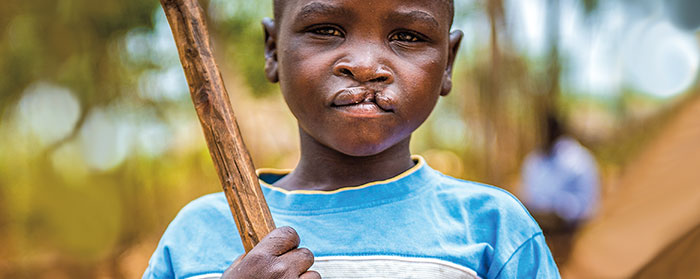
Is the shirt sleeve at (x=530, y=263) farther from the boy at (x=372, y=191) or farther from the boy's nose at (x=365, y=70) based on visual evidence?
the boy's nose at (x=365, y=70)

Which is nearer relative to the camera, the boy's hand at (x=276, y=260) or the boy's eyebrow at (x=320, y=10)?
the boy's hand at (x=276, y=260)

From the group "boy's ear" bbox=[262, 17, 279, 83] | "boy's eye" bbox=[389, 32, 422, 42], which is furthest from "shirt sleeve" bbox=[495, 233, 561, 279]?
"boy's ear" bbox=[262, 17, 279, 83]

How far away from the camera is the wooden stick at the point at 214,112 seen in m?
0.82

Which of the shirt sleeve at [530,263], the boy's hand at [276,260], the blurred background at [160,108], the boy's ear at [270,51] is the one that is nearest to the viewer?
the boy's hand at [276,260]

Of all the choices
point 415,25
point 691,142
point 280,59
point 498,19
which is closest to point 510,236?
point 415,25

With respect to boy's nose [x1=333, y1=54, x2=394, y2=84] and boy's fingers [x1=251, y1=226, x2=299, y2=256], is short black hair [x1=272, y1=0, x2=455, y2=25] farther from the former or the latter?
boy's fingers [x1=251, y1=226, x2=299, y2=256]

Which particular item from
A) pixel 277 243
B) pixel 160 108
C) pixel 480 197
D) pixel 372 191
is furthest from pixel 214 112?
pixel 160 108

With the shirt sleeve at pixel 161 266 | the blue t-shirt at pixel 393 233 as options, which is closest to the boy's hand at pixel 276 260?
the blue t-shirt at pixel 393 233

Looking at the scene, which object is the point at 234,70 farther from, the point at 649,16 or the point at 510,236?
the point at 510,236

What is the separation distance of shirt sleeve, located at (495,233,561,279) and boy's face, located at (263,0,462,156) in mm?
240

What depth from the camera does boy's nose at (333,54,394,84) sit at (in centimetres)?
93

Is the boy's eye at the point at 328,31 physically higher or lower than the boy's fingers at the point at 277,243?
higher

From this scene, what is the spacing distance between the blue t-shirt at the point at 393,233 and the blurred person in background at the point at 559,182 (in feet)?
10.3

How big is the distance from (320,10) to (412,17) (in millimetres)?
136
